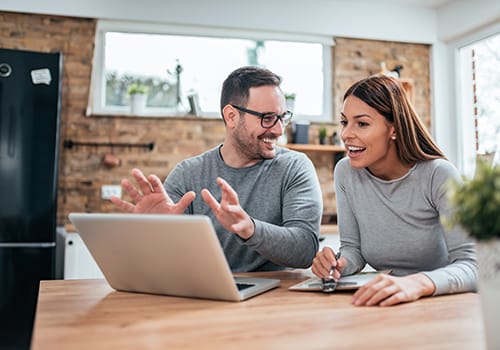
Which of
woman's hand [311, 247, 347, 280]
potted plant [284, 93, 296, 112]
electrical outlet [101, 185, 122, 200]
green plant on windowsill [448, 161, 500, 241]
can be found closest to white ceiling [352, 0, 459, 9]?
potted plant [284, 93, 296, 112]

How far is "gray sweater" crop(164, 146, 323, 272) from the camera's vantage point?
1598 mm

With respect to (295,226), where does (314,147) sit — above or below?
above

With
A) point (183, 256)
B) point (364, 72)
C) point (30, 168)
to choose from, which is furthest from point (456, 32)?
point (183, 256)

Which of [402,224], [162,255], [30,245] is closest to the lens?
[162,255]

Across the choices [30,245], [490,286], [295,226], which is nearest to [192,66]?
[30,245]

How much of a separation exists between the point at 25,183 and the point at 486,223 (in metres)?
2.99

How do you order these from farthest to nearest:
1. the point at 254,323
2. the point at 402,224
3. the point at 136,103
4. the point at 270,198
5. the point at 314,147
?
1. the point at 314,147
2. the point at 136,103
3. the point at 270,198
4. the point at 402,224
5. the point at 254,323

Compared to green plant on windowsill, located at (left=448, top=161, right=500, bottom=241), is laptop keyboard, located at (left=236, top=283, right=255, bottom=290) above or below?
below

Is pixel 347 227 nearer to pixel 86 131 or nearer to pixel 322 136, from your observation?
pixel 322 136

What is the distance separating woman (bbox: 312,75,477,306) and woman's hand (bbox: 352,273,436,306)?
0.93 ft

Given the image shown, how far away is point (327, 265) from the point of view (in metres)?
1.34

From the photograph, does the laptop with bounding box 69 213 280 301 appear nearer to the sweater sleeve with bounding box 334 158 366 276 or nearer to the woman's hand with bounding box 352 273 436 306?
the woman's hand with bounding box 352 273 436 306

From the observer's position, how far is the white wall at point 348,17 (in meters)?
3.82

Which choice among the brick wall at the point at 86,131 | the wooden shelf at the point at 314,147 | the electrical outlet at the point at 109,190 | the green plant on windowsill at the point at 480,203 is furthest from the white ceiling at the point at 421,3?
the green plant on windowsill at the point at 480,203
